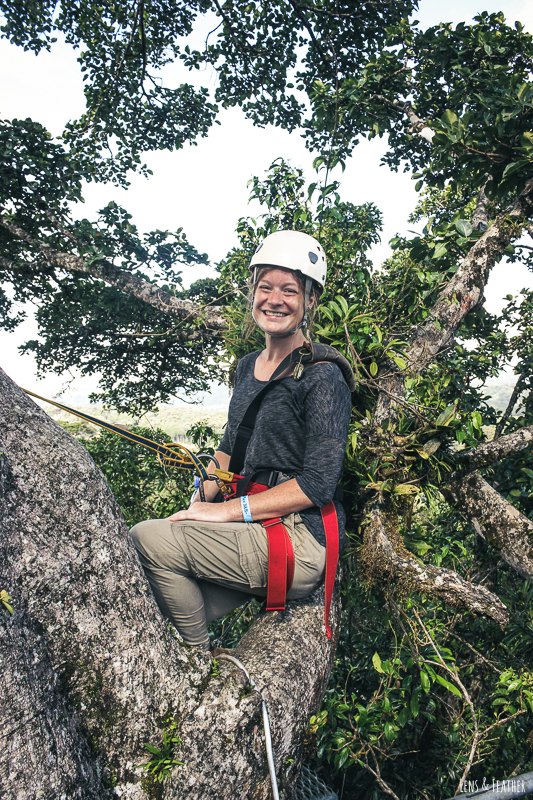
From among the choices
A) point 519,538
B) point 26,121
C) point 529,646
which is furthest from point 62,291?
point 529,646

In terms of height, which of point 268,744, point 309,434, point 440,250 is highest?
point 440,250

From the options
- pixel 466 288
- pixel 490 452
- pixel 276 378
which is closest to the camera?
pixel 276 378

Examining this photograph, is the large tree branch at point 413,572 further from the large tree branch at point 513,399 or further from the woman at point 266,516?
the large tree branch at point 513,399

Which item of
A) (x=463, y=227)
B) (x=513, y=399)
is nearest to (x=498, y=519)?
(x=463, y=227)

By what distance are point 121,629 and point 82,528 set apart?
0.41m

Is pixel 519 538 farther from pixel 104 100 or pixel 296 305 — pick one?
pixel 104 100

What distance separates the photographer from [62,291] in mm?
6766

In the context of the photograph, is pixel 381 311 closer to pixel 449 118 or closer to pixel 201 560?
pixel 449 118

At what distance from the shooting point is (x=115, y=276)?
20.9 ft

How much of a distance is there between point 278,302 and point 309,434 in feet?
3.02

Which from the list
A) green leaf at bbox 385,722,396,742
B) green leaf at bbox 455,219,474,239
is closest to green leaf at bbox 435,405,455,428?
green leaf at bbox 385,722,396,742

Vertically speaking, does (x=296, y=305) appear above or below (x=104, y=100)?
below

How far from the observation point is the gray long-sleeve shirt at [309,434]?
83.3 inches

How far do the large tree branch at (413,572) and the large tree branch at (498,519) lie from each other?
76cm
